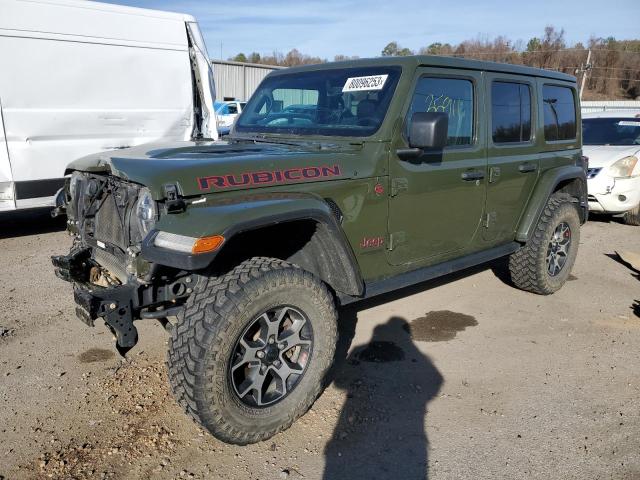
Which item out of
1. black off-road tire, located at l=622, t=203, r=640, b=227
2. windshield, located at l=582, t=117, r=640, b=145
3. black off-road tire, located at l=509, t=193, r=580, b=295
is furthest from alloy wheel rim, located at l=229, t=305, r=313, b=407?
windshield, located at l=582, t=117, r=640, b=145

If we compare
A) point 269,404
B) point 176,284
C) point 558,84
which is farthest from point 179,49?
point 269,404

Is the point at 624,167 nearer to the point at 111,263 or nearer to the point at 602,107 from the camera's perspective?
the point at 111,263

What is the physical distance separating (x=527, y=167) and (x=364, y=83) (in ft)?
5.70

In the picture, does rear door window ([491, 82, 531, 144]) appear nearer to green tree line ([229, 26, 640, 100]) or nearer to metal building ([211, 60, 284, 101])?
metal building ([211, 60, 284, 101])

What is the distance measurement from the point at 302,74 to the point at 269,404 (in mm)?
2466

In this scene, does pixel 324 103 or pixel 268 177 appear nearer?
pixel 268 177

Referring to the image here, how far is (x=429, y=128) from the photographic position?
3.04 m

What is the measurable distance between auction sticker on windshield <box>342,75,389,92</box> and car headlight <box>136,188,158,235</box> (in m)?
1.62

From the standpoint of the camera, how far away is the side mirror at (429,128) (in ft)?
9.97

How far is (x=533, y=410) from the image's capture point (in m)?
3.18

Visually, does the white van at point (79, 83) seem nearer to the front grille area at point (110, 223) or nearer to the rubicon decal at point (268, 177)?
the front grille area at point (110, 223)

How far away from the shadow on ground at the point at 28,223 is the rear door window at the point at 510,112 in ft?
19.1

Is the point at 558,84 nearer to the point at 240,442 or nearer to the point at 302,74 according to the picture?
the point at 302,74

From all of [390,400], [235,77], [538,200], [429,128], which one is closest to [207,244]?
[429,128]
